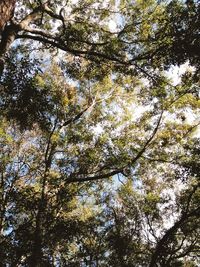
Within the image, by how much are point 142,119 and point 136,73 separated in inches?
347

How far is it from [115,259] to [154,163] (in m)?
6.09

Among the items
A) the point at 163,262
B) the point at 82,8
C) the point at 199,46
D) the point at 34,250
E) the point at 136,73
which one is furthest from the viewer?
the point at 163,262

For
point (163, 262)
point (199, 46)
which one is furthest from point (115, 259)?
point (199, 46)

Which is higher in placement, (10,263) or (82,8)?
(82,8)

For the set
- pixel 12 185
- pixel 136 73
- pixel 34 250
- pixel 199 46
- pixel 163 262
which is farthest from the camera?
pixel 12 185

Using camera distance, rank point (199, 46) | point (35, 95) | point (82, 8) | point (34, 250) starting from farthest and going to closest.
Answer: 1. point (82, 8)
2. point (34, 250)
3. point (35, 95)
4. point (199, 46)

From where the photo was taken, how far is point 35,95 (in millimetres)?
9008

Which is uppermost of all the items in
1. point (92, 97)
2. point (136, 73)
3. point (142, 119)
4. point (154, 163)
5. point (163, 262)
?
point (92, 97)

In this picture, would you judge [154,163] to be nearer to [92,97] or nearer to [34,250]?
[92,97]

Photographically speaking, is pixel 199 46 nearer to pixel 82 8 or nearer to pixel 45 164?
pixel 82 8

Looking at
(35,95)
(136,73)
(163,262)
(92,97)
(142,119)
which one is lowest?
(163,262)

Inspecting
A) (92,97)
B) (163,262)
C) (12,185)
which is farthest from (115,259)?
(92,97)

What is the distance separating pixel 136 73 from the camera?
10.9 meters

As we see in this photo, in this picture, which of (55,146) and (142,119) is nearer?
(55,146)
